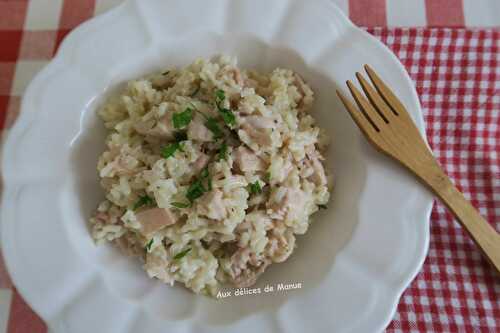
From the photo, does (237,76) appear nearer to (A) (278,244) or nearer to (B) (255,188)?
(B) (255,188)

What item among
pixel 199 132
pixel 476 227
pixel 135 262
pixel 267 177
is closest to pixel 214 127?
pixel 199 132

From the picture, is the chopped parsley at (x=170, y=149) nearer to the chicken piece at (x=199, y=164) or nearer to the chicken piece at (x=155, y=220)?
the chicken piece at (x=199, y=164)

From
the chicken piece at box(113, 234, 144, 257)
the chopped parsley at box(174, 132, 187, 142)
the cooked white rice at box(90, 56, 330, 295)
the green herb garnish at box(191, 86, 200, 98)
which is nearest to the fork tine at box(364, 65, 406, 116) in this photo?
the cooked white rice at box(90, 56, 330, 295)

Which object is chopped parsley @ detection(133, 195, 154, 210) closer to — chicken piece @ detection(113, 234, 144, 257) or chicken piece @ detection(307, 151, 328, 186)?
chicken piece @ detection(113, 234, 144, 257)

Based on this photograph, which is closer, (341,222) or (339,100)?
(341,222)

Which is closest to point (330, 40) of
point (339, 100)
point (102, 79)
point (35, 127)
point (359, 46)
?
point (359, 46)

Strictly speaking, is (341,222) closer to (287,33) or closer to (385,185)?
(385,185)

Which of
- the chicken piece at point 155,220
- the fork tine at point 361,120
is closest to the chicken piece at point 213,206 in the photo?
the chicken piece at point 155,220
